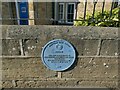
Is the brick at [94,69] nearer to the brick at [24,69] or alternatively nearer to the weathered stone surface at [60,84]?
the weathered stone surface at [60,84]

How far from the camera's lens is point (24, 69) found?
2424 millimetres

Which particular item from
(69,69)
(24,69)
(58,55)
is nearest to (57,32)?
(58,55)

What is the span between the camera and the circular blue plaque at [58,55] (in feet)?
7.45

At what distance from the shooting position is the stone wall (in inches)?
88.4

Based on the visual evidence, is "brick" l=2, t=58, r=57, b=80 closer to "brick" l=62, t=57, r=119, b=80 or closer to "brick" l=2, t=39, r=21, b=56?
"brick" l=2, t=39, r=21, b=56

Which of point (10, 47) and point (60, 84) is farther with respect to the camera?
point (60, 84)

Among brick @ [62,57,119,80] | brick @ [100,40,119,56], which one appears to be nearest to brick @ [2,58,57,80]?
brick @ [62,57,119,80]

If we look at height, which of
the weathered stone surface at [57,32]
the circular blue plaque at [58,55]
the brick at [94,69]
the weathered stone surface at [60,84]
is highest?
the weathered stone surface at [57,32]

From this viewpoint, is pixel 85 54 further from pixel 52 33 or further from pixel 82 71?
pixel 52 33

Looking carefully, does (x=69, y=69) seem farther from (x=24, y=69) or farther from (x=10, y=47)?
(x=10, y=47)

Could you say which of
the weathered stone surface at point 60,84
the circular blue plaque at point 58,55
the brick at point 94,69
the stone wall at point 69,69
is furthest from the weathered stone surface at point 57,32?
the weathered stone surface at point 60,84

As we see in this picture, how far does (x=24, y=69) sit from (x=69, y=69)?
0.58 m

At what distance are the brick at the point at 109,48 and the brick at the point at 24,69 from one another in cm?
69

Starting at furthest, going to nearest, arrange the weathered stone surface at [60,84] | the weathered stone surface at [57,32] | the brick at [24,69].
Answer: the weathered stone surface at [60,84] → the brick at [24,69] → the weathered stone surface at [57,32]
